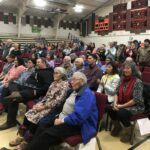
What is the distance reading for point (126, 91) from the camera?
3035mm

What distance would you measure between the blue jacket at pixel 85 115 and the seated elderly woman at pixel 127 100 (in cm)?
63

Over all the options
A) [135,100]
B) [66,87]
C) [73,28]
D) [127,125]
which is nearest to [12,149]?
[66,87]

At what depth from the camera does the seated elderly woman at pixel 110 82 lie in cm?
341

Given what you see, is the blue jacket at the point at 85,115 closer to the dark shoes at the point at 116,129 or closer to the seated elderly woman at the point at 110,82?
the dark shoes at the point at 116,129

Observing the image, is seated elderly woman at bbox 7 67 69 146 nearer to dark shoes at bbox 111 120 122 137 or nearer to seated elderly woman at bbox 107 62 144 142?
seated elderly woman at bbox 107 62 144 142

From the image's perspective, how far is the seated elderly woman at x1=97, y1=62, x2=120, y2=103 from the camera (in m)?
3.41

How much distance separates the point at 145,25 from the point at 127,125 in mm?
9545

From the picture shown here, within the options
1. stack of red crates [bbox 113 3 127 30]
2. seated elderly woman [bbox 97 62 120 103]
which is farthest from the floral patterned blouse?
stack of red crates [bbox 113 3 127 30]

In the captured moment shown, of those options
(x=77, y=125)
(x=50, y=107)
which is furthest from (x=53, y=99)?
(x=77, y=125)

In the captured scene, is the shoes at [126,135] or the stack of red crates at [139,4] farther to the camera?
the stack of red crates at [139,4]

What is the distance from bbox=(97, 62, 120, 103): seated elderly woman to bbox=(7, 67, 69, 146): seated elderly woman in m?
0.80

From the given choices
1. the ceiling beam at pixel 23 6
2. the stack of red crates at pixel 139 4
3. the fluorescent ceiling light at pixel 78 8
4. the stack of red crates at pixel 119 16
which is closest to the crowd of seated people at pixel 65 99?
the stack of red crates at pixel 139 4

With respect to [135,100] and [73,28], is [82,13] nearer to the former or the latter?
[73,28]

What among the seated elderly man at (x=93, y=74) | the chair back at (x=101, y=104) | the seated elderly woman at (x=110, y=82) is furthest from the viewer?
the seated elderly man at (x=93, y=74)
